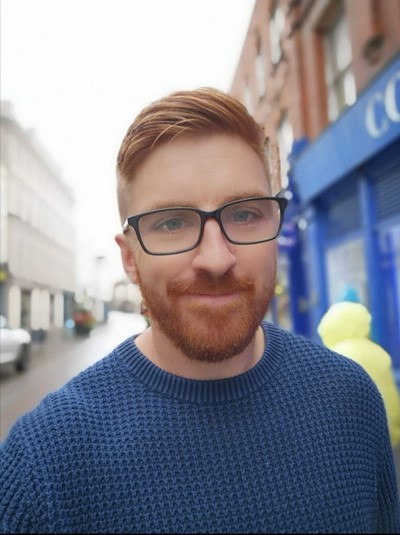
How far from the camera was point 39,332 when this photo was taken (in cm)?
134

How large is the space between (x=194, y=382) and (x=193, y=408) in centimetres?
5

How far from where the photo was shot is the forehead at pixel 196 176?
2.55 ft

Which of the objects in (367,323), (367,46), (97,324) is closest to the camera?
(367,323)

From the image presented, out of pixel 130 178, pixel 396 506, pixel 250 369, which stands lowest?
pixel 396 506

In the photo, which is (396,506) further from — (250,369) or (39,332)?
(39,332)

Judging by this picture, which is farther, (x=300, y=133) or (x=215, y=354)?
(x=300, y=133)

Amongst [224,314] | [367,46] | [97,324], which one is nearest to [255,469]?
[224,314]

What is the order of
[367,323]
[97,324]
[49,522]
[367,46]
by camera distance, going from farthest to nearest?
[367,46] < [97,324] < [367,323] < [49,522]

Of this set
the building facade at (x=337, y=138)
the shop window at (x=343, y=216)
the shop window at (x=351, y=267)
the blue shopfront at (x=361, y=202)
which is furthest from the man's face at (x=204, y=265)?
the shop window at (x=343, y=216)

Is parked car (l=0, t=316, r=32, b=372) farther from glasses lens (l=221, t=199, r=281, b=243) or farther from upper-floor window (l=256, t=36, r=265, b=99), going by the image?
upper-floor window (l=256, t=36, r=265, b=99)

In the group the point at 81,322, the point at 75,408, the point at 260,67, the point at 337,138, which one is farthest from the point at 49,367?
the point at 260,67

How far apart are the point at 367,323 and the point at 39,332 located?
0.96m

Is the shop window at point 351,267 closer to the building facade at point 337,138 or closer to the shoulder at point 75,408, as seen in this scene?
the building facade at point 337,138

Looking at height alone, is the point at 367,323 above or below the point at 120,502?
above
